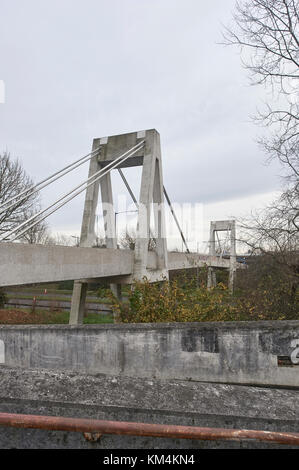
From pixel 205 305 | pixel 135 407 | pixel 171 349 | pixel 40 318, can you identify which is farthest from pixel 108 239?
pixel 135 407

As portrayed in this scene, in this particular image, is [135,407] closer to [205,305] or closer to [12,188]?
[205,305]

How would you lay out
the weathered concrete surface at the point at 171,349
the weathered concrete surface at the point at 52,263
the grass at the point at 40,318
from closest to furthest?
the weathered concrete surface at the point at 171,349 → the weathered concrete surface at the point at 52,263 → the grass at the point at 40,318

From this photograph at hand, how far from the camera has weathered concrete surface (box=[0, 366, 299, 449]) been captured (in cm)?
177

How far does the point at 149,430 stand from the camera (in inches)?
56.7

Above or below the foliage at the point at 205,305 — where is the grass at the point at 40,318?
below

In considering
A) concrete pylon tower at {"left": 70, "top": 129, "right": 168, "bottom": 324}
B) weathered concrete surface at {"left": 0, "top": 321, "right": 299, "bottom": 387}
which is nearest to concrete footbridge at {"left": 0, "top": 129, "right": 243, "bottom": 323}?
concrete pylon tower at {"left": 70, "top": 129, "right": 168, "bottom": 324}

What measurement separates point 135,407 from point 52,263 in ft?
19.5

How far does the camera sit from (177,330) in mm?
3939

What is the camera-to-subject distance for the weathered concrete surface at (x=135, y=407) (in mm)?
1771

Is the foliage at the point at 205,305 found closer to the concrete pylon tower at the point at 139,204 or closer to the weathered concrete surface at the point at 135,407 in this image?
the concrete pylon tower at the point at 139,204

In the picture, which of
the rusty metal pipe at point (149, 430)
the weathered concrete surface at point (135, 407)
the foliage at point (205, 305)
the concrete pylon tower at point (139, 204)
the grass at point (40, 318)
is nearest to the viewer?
the rusty metal pipe at point (149, 430)

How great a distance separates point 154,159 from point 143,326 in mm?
8967

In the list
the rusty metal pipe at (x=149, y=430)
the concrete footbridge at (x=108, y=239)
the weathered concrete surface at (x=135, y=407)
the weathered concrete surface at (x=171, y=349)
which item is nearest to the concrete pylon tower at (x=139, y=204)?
the concrete footbridge at (x=108, y=239)

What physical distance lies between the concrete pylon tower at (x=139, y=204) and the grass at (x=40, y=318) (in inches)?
143
